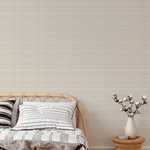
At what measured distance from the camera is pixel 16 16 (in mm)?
3143

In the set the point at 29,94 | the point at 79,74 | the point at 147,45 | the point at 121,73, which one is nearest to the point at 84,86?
the point at 79,74

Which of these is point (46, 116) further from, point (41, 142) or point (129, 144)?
point (129, 144)

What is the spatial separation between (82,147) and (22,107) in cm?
117

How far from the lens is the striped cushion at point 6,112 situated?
8.82 feet

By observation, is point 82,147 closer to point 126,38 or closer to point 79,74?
point 79,74

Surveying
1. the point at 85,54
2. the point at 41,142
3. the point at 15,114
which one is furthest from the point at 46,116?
the point at 85,54

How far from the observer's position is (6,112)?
9.09 feet

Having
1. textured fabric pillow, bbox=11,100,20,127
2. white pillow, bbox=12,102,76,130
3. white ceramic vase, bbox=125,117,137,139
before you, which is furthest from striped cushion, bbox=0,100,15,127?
white ceramic vase, bbox=125,117,137,139

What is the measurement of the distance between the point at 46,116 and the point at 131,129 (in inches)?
44.1

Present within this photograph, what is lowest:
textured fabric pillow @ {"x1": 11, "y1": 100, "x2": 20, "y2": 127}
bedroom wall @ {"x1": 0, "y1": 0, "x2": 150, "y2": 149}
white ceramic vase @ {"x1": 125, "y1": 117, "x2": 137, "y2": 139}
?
white ceramic vase @ {"x1": 125, "y1": 117, "x2": 137, "y2": 139}

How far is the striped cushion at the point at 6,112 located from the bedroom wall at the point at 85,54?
0.28m

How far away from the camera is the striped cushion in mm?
2689

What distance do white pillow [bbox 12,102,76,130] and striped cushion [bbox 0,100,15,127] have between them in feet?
0.48

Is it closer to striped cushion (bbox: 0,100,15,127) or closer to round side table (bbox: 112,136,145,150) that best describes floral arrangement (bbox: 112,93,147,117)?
round side table (bbox: 112,136,145,150)
